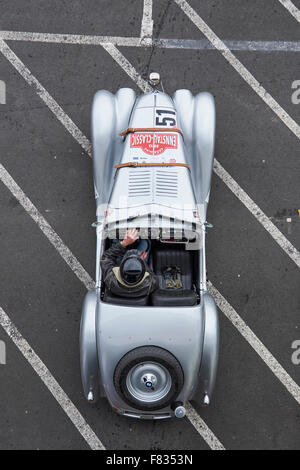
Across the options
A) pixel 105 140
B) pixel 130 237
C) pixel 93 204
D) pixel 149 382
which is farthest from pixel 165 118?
pixel 149 382

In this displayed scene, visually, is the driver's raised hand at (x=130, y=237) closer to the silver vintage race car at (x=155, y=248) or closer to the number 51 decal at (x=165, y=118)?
the silver vintage race car at (x=155, y=248)

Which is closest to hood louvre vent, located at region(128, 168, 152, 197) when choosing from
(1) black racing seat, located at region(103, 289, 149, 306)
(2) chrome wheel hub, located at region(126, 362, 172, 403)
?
(1) black racing seat, located at region(103, 289, 149, 306)

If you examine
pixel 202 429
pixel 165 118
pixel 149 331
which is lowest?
pixel 202 429

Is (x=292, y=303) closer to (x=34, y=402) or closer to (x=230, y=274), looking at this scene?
(x=230, y=274)

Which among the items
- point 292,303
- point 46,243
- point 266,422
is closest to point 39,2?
point 46,243

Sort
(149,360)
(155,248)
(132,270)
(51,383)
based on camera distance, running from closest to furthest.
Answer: (132,270), (149,360), (155,248), (51,383)

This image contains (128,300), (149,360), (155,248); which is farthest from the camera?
(155,248)

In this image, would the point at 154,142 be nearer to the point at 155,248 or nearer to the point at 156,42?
A: the point at 155,248
